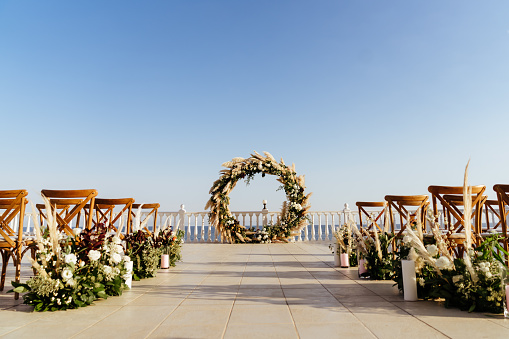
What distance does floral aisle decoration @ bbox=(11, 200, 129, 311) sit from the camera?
8.13 ft

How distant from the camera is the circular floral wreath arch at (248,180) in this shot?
10328 millimetres

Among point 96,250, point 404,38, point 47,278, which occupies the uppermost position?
point 404,38

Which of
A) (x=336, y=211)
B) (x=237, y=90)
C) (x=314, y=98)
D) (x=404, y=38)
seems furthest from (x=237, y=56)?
(x=336, y=211)

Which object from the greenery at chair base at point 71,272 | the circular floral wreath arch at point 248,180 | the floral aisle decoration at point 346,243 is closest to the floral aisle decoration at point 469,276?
the floral aisle decoration at point 346,243

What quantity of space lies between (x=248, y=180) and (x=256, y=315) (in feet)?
27.8

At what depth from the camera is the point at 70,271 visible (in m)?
2.49

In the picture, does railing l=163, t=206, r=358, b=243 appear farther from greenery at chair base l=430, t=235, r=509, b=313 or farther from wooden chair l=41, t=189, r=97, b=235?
greenery at chair base l=430, t=235, r=509, b=313

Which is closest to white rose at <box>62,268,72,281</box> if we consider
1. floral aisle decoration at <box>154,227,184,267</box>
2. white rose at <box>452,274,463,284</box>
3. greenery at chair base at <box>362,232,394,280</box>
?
floral aisle decoration at <box>154,227,184,267</box>

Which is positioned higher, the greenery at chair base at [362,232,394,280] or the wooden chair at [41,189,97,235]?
the wooden chair at [41,189,97,235]

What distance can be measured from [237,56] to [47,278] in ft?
26.9

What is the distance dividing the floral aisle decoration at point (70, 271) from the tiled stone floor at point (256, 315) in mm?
119

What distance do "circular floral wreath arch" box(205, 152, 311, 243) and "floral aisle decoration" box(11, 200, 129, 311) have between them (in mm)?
7386

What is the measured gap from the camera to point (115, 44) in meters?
8.40

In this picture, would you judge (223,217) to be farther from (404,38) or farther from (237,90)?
(404,38)
